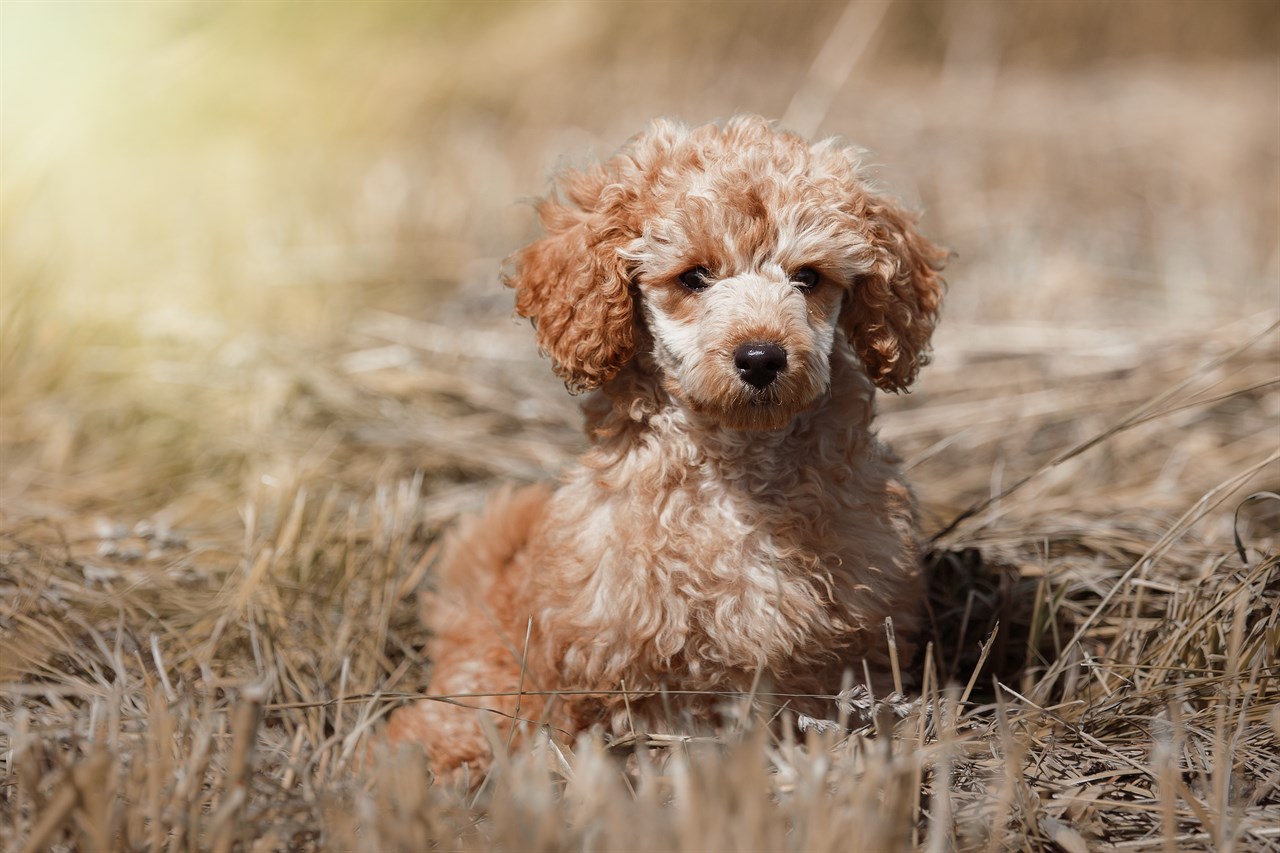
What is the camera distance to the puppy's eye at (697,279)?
3.30 m

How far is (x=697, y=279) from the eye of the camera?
3309 mm

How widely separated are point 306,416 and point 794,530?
320 centimetres

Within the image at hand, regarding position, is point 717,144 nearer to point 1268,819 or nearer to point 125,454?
point 1268,819

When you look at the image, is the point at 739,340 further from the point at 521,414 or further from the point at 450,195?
the point at 450,195

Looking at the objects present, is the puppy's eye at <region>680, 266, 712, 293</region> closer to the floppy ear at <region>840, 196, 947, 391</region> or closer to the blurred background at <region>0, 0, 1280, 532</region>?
the floppy ear at <region>840, 196, 947, 391</region>

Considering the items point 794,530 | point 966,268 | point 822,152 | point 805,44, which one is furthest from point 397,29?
point 794,530

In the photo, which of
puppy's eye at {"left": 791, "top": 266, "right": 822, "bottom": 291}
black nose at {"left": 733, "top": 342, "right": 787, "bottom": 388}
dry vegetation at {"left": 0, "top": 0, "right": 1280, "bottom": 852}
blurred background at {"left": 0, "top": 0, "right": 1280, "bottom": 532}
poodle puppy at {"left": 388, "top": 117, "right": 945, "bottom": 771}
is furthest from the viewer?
blurred background at {"left": 0, "top": 0, "right": 1280, "bottom": 532}

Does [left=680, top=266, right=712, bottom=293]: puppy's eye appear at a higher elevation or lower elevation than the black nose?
higher

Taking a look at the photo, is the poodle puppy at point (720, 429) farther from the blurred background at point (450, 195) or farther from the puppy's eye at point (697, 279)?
the blurred background at point (450, 195)

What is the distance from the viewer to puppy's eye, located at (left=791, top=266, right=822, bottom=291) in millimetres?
3285

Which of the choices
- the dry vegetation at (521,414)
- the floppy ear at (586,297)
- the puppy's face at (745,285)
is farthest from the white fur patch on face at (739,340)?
the dry vegetation at (521,414)

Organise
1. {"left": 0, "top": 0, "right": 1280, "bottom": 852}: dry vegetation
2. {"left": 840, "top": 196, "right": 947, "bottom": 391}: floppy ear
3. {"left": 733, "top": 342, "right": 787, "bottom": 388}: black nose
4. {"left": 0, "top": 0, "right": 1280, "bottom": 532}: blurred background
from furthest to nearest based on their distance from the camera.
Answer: {"left": 0, "top": 0, "right": 1280, "bottom": 532}: blurred background < {"left": 840, "top": 196, "right": 947, "bottom": 391}: floppy ear < {"left": 733, "top": 342, "right": 787, "bottom": 388}: black nose < {"left": 0, "top": 0, "right": 1280, "bottom": 852}: dry vegetation

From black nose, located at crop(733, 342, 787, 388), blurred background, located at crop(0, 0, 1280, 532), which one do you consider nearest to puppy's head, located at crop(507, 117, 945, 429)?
black nose, located at crop(733, 342, 787, 388)

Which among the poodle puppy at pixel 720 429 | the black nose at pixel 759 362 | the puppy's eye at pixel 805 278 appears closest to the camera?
the black nose at pixel 759 362
